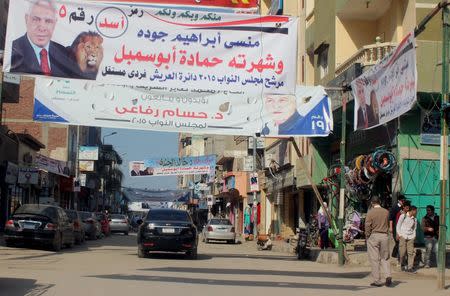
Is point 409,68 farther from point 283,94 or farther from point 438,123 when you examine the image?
point 438,123

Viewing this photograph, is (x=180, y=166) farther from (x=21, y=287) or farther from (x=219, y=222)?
(x=21, y=287)

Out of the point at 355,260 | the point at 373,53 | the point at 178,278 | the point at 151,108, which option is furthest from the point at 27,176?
the point at 151,108

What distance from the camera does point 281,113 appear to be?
15.0 metres

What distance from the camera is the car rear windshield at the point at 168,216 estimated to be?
21125 mm

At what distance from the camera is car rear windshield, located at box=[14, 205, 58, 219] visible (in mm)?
22994

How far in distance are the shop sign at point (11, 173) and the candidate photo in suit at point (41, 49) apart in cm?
2494

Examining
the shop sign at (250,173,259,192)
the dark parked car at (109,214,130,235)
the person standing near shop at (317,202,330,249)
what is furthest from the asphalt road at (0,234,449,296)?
the dark parked car at (109,214,130,235)

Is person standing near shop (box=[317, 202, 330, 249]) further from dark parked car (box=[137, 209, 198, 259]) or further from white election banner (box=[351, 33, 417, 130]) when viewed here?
white election banner (box=[351, 33, 417, 130])

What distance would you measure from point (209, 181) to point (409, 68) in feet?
196

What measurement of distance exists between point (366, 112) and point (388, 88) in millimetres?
2340

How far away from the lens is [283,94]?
44.7 ft

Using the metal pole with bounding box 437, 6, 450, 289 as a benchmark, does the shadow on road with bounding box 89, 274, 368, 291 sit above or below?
below

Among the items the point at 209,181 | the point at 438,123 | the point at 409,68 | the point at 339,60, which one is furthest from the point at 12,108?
the point at 409,68

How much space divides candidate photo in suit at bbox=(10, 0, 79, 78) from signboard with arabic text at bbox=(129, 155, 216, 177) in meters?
45.8
